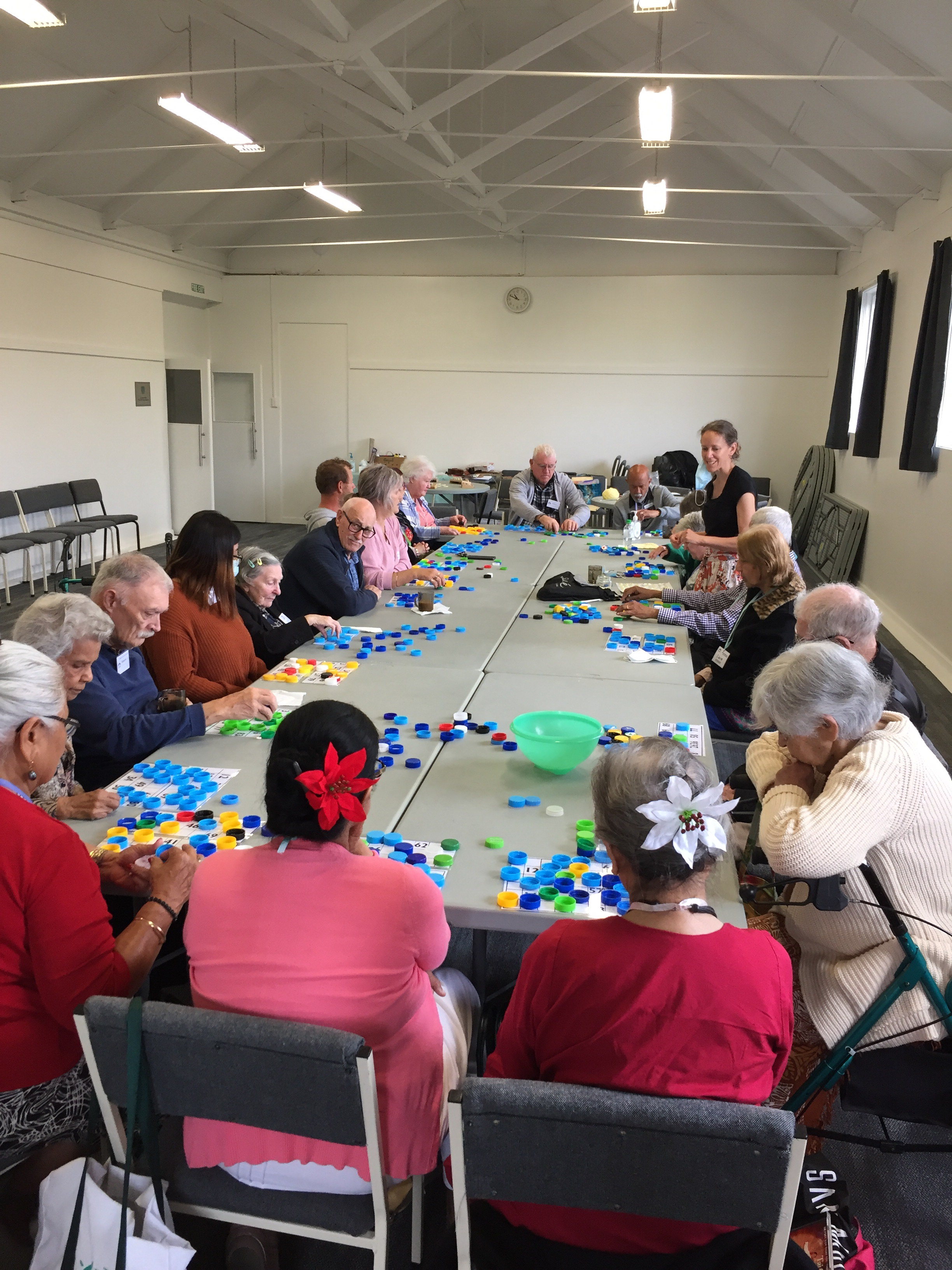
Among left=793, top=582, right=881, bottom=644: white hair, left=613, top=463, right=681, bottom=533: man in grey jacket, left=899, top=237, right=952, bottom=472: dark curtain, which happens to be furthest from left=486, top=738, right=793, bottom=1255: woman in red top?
left=899, top=237, right=952, bottom=472: dark curtain

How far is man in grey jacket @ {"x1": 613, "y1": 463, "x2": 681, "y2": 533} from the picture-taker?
7.70m

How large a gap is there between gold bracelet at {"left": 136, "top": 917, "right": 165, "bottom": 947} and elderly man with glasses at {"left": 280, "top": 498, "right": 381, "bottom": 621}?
2.38 meters

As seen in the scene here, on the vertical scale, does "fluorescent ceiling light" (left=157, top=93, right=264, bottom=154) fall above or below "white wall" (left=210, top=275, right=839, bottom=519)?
above

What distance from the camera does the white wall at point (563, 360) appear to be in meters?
10.6

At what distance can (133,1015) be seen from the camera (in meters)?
1.28

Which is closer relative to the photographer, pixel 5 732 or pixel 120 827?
pixel 5 732

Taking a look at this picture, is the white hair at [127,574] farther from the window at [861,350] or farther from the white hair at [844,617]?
the window at [861,350]

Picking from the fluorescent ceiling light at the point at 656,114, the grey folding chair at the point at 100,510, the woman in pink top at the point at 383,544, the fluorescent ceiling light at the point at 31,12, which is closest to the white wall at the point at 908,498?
the fluorescent ceiling light at the point at 656,114

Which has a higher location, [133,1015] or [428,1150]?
[133,1015]

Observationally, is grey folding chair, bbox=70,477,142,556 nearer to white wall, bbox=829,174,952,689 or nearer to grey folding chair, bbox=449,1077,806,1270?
white wall, bbox=829,174,952,689

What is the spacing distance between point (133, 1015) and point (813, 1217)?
126 cm

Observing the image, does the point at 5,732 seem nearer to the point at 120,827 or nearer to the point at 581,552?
the point at 120,827

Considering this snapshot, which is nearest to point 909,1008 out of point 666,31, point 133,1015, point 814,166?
point 133,1015

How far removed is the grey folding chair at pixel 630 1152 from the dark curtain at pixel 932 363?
6.47 m
